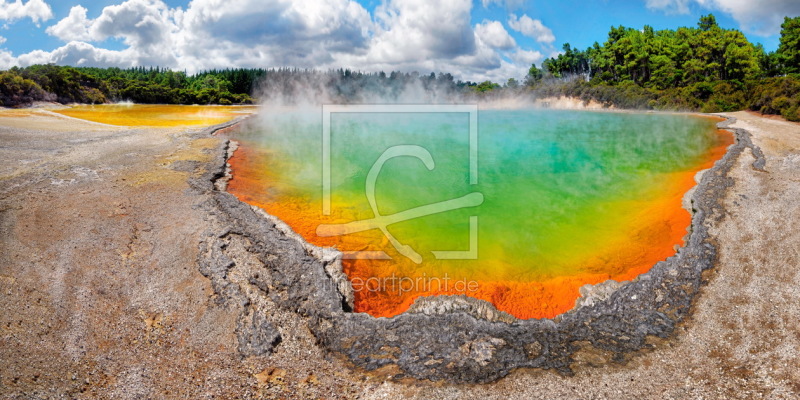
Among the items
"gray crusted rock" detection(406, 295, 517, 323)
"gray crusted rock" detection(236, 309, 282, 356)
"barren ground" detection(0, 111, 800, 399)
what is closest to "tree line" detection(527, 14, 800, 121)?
"barren ground" detection(0, 111, 800, 399)

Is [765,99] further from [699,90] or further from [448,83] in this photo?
[448,83]

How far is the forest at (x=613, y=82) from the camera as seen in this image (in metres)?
33.2

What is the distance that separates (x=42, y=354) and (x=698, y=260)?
9.49m

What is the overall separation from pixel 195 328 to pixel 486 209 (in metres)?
7.57

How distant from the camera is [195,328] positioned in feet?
16.6

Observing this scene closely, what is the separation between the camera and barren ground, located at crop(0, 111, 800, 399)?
423 centimetres

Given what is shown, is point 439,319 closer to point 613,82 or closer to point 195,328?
point 195,328

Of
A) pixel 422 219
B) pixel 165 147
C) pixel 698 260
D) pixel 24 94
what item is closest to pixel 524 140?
pixel 422 219

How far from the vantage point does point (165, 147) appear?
566 inches

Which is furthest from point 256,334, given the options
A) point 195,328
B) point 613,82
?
point 613,82

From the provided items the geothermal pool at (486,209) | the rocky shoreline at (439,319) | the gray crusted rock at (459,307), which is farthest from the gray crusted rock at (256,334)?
the gray crusted rock at (459,307)

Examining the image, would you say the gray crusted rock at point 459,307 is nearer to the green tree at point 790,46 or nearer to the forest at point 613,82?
the forest at point 613,82

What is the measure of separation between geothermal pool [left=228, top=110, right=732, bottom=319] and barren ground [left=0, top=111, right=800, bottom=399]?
1.60 m

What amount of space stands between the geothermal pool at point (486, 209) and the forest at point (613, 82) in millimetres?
15493
